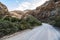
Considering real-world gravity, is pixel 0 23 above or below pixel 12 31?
above

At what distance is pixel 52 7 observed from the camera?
7606 cm

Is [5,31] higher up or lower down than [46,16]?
higher up

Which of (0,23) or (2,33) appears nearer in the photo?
(2,33)

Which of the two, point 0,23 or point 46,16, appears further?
point 46,16

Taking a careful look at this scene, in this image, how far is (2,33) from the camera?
18672 mm

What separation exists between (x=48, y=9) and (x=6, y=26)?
191 ft

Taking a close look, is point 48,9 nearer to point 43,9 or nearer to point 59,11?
point 43,9

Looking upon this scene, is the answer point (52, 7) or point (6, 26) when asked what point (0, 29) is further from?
point (52, 7)

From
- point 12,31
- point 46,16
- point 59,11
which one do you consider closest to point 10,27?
point 12,31

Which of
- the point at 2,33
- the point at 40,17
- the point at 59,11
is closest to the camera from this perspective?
the point at 2,33

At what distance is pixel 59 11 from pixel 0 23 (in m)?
39.7

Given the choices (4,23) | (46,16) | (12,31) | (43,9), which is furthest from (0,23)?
(43,9)

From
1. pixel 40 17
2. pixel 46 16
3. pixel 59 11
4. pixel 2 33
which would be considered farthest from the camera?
pixel 40 17

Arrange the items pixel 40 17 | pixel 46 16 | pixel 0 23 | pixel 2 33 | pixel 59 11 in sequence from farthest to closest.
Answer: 1. pixel 40 17
2. pixel 46 16
3. pixel 59 11
4. pixel 0 23
5. pixel 2 33
